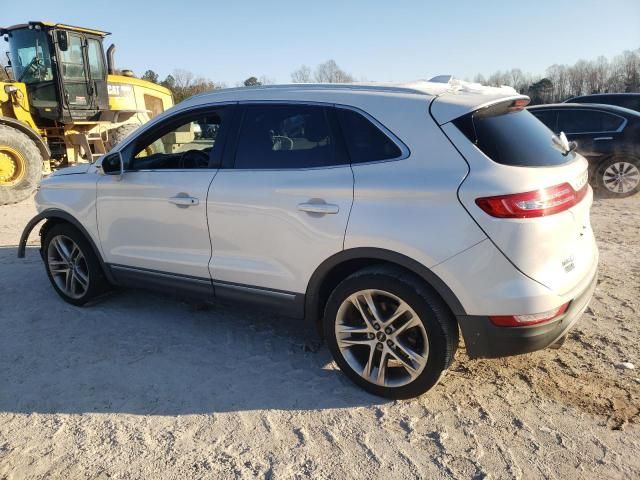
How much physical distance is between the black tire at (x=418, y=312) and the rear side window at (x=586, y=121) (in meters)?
7.53

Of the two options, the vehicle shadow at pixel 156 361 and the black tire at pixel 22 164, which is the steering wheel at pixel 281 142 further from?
the black tire at pixel 22 164

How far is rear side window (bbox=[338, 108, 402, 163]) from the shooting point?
301 centimetres

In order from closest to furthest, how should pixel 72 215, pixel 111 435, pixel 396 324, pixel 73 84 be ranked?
1. pixel 111 435
2. pixel 396 324
3. pixel 72 215
4. pixel 73 84

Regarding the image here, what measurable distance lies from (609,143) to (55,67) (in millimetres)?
10380

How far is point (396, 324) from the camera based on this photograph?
304 cm

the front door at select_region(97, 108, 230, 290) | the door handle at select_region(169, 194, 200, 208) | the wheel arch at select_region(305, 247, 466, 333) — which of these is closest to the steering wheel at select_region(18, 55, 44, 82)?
the front door at select_region(97, 108, 230, 290)

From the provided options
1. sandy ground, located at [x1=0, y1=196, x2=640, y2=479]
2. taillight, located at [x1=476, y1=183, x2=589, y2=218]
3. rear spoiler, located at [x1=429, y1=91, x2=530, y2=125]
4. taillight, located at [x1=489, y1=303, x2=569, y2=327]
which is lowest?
sandy ground, located at [x1=0, y1=196, x2=640, y2=479]

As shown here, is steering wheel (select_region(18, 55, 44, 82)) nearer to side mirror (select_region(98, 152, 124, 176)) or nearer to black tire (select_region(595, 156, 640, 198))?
side mirror (select_region(98, 152, 124, 176))

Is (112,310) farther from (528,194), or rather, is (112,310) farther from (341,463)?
(528,194)

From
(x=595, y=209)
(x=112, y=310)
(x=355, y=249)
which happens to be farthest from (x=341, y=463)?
(x=595, y=209)

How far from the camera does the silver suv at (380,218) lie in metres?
2.68

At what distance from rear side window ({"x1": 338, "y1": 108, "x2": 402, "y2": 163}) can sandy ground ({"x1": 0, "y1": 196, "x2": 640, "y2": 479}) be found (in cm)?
146

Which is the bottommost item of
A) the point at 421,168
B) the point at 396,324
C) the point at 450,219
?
the point at 396,324

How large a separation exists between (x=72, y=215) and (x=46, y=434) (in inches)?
85.8
